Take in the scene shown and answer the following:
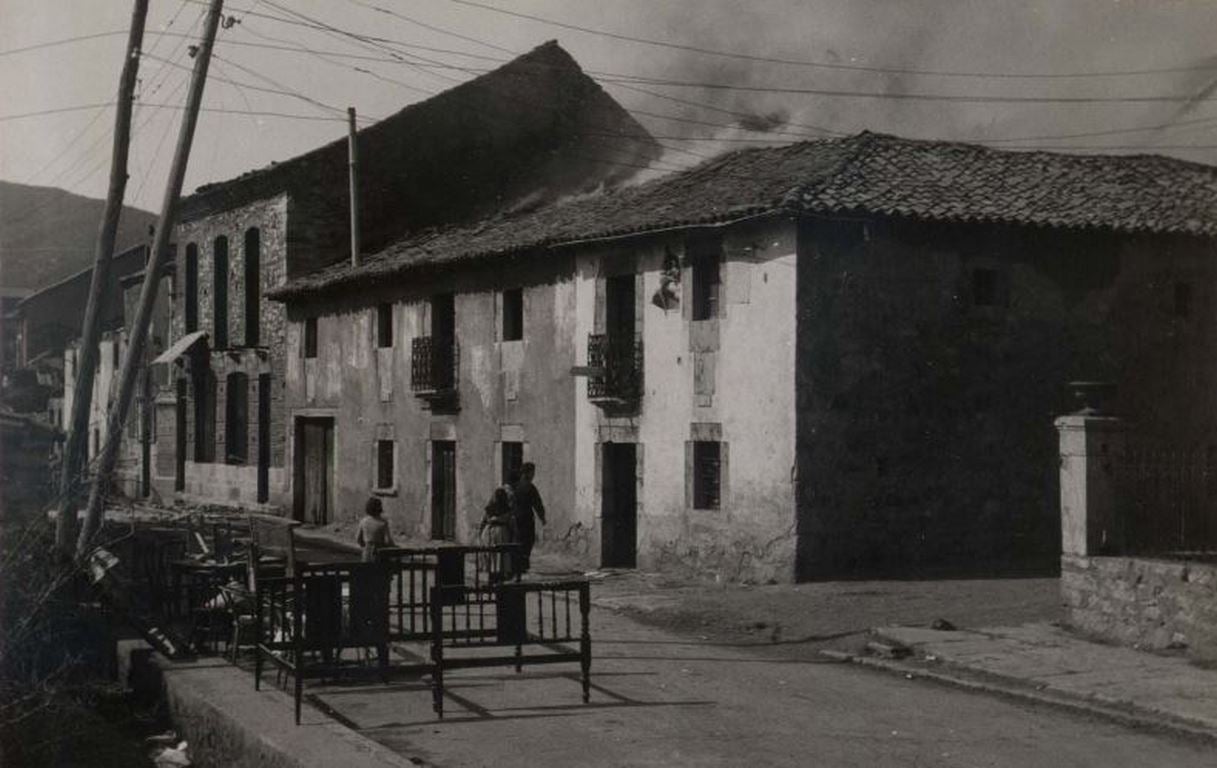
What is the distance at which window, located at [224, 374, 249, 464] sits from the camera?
3241cm

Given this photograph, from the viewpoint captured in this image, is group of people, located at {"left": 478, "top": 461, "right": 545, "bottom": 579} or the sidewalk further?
group of people, located at {"left": 478, "top": 461, "right": 545, "bottom": 579}

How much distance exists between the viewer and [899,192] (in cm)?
1744

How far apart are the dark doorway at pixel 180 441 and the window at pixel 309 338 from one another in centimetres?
762

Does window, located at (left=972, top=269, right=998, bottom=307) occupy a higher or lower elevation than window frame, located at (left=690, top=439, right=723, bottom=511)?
higher

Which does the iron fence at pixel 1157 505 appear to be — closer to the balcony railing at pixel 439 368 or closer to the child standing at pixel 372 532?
the child standing at pixel 372 532

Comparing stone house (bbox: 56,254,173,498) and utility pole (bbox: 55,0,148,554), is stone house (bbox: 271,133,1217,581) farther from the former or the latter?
stone house (bbox: 56,254,173,498)

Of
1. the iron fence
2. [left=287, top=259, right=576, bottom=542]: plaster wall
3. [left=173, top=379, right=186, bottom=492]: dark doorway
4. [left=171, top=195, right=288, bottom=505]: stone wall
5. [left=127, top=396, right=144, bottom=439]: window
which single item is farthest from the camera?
[left=127, top=396, right=144, bottom=439]: window

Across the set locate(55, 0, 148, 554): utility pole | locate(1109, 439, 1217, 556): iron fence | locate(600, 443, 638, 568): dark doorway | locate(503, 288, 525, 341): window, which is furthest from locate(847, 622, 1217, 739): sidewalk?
locate(503, 288, 525, 341): window

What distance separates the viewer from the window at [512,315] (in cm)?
2234

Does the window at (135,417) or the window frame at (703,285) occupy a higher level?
the window frame at (703,285)

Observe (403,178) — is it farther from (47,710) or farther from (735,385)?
(47,710)

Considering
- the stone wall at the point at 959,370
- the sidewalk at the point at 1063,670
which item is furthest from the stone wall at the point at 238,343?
the sidewalk at the point at 1063,670

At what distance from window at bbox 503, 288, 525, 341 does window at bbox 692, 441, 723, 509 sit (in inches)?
205

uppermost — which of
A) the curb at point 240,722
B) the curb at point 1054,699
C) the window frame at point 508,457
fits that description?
the window frame at point 508,457
